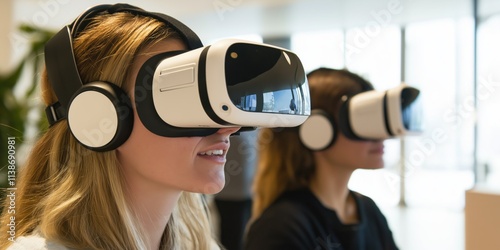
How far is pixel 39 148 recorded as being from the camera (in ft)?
2.60

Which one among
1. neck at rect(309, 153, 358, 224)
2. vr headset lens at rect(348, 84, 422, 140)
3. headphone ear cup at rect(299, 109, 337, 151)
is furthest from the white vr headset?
neck at rect(309, 153, 358, 224)

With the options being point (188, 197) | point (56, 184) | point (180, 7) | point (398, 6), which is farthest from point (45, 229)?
point (180, 7)

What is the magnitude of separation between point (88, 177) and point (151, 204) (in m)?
0.11

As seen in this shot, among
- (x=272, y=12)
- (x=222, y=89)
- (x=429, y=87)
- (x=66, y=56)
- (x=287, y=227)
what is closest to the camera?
(x=222, y=89)

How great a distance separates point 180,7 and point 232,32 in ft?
1.00

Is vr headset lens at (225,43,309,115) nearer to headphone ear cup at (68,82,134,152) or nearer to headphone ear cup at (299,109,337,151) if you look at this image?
headphone ear cup at (68,82,134,152)

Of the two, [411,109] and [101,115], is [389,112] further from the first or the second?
[101,115]

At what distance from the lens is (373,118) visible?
104cm

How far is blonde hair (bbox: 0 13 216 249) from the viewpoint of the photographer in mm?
708

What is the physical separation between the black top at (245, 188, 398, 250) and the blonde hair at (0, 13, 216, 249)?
43 cm

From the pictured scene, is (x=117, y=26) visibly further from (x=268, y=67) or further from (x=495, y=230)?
(x=495, y=230)

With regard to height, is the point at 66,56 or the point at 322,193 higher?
the point at 66,56

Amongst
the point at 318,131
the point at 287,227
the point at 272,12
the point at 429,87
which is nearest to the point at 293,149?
the point at 318,131

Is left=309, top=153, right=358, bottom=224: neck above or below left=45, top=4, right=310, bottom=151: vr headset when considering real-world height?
below
